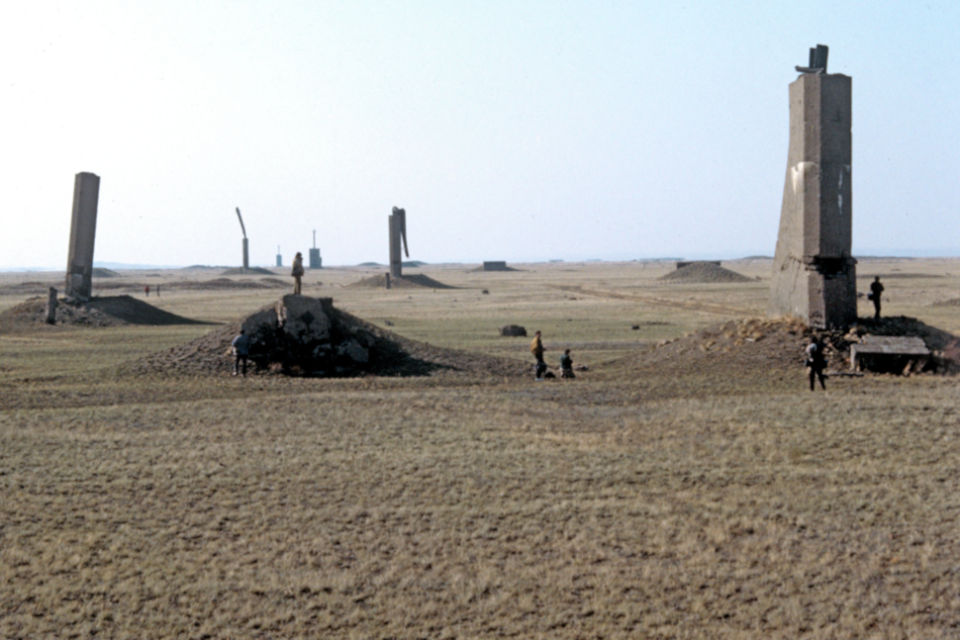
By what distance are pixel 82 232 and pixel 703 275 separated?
59.9 metres

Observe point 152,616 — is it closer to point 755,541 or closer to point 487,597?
point 487,597

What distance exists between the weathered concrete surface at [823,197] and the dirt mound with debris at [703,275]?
6403cm

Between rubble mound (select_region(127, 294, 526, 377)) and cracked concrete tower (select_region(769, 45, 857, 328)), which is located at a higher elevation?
cracked concrete tower (select_region(769, 45, 857, 328))

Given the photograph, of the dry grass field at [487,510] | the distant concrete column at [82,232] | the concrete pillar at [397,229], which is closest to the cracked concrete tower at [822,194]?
the dry grass field at [487,510]

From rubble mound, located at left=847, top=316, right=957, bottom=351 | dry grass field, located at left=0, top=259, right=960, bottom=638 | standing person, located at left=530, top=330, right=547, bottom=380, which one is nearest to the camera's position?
dry grass field, located at left=0, top=259, right=960, bottom=638

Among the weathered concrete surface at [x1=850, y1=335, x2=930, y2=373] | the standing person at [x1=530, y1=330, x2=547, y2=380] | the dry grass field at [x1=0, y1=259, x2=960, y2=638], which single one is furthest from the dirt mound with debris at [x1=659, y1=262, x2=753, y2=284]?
the dry grass field at [x1=0, y1=259, x2=960, y2=638]

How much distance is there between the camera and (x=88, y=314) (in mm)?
43312

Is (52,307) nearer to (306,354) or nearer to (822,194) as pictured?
(306,354)

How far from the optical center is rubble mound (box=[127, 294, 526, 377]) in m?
25.9

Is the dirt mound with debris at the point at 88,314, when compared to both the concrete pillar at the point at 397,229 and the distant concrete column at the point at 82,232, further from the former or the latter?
the concrete pillar at the point at 397,229

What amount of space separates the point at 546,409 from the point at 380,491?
7.11 meters

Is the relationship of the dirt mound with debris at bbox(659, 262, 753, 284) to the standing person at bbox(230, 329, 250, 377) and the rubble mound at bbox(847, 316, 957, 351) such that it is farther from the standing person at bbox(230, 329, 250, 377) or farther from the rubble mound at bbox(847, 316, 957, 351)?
the standing person at bbox(230, 329, 250, 377)

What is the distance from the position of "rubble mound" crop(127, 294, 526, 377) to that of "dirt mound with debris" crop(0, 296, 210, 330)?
1747cm

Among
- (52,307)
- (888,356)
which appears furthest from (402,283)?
(888,356)
